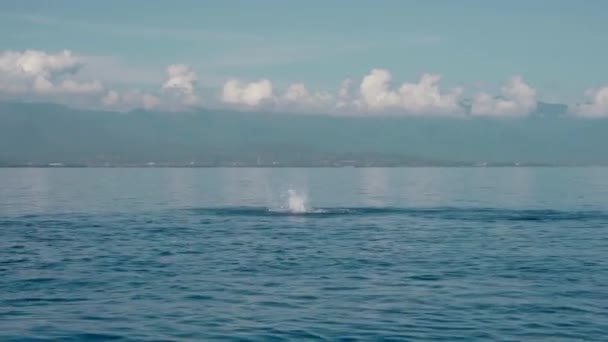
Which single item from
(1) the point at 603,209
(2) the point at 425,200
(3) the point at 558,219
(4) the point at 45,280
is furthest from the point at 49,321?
(2) the point at 425,200

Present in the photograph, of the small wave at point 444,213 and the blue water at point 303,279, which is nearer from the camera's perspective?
the blue water at point 303,279

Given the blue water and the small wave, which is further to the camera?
the small wave

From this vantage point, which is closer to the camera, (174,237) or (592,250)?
(592,250)

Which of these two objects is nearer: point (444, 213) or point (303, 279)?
point (303, 279)

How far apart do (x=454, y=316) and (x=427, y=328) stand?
2.45m

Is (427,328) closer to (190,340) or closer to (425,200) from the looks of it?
(190,340)

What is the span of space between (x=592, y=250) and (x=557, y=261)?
6.68m

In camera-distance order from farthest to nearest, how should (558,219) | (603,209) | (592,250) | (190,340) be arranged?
1. (603,209)
2. (558,219)
3. (592,250)
4. (190,340)

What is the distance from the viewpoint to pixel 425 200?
114562mm

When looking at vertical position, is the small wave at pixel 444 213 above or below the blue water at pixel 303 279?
above

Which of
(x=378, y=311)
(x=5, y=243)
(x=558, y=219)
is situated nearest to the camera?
(x=378, y=311)

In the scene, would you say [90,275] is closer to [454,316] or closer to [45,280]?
[45,280]

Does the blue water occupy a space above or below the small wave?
below

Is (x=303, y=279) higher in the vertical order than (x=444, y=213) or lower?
lower
